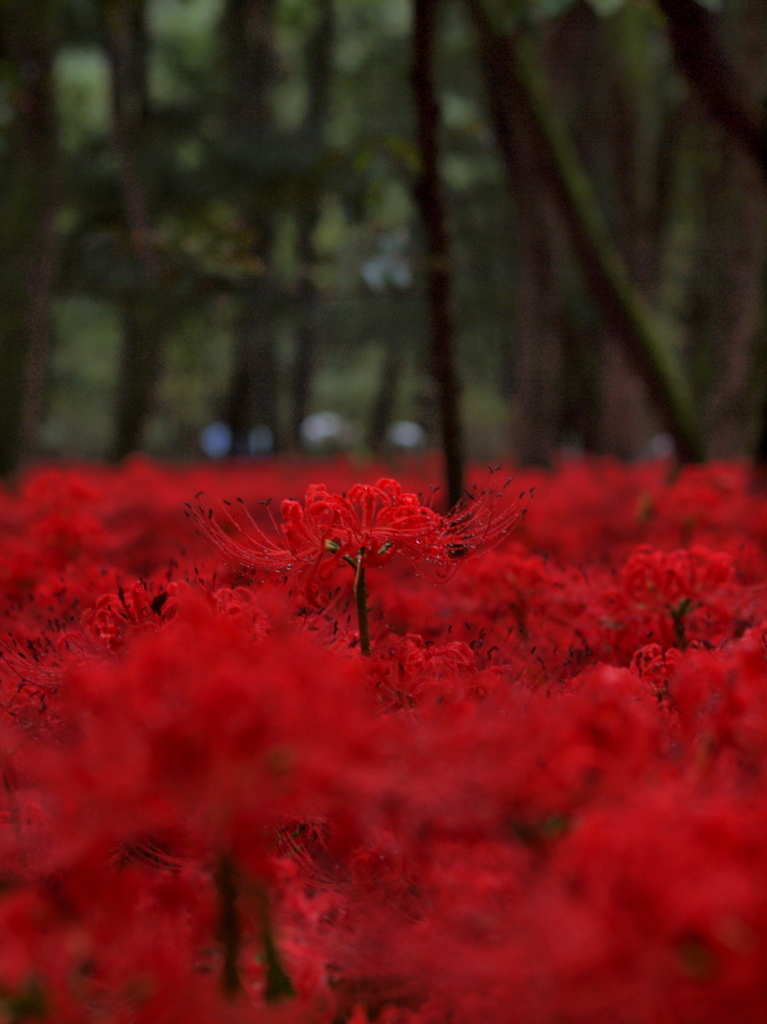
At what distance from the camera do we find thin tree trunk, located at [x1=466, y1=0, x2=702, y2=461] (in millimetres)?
5398

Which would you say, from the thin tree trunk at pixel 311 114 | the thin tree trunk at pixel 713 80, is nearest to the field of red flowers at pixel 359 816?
the thin tree trunk at pixel 713 80

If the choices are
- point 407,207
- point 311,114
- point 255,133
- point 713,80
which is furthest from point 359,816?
point 407,207

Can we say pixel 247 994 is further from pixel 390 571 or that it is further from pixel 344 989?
pixel 390 571

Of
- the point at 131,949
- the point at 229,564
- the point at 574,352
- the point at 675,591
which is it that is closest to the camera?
the point at 131,949

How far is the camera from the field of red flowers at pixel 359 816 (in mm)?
831

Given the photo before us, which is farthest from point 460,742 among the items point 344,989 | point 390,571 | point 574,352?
point 574,352

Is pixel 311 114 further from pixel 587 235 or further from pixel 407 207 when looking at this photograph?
pixel 587 235

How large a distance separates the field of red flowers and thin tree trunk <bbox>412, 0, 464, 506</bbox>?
1878 millimetres

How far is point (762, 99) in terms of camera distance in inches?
170

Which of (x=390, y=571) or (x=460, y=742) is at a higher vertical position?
(x=460, y=742)

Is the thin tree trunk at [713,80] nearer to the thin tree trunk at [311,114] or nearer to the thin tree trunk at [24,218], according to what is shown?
the thin tree trunk at [24,218]

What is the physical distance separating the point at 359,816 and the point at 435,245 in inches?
109

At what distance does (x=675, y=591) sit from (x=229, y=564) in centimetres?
93

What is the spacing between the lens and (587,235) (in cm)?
561
